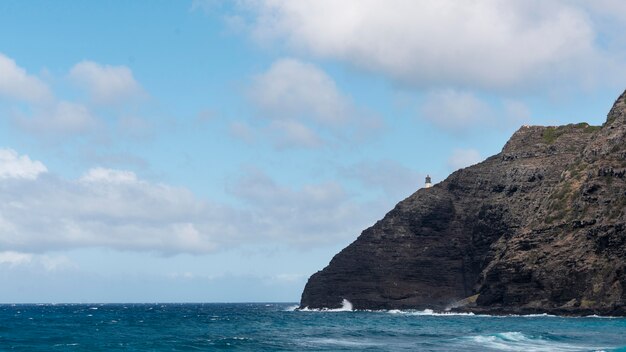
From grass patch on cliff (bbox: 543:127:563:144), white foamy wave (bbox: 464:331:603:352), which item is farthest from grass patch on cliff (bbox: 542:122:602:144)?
white foamy wave (bbox: 464:331:603:352)

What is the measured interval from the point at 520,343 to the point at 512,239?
70.3 meters

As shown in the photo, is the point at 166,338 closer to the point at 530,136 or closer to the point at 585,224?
the point at 585,224

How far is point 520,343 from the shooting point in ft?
232

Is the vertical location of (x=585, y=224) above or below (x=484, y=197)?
below

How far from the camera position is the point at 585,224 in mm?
124438

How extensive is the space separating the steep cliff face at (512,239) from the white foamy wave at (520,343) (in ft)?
139

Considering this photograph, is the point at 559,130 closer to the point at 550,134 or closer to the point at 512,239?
the point at 550,134

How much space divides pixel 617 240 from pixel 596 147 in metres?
29.9

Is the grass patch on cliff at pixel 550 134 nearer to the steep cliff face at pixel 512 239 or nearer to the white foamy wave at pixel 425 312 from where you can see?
the steep cliff face at pixel 512 239

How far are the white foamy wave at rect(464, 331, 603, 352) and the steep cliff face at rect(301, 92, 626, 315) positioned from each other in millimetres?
42248

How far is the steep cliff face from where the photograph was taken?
12094 cm

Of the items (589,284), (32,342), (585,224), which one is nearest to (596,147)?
(585,224)

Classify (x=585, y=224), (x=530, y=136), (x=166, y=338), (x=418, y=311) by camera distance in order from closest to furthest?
(x=166, y=338)
(x=585, y=224)
(x=418, y=311)
(x=530, y=136)

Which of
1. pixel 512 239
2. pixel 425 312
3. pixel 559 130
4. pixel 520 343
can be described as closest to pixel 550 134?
pixel 559 130
